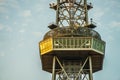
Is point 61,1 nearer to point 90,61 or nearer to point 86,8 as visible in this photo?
point 86,8

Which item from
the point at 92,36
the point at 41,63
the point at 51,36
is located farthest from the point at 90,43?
the point at 41,63

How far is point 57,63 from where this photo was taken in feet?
500

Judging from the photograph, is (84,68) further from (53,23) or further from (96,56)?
(53,23)

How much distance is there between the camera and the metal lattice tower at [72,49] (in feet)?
477

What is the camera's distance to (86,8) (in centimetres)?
16212

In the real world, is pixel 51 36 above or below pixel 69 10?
below

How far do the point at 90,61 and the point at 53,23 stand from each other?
54.2 feet

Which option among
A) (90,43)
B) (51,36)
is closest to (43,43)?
(51,36)

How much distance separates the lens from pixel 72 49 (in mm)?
144625

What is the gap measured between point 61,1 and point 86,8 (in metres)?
8.19

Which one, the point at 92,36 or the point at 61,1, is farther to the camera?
the point at 61,1

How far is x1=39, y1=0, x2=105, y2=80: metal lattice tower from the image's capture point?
477 feet

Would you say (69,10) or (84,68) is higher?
(69,10)

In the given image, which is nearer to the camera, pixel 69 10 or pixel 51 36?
pixel 51 36
